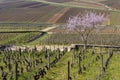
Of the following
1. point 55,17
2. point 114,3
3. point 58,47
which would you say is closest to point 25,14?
point 55,17

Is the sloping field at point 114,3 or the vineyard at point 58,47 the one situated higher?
the vineyard at point 58,47

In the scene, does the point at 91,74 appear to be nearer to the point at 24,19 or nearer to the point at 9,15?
the point at 24,19

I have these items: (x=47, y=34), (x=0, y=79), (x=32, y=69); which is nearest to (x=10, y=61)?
(x=32, y=69)

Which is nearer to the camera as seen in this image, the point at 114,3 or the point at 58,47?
the point at 58,47

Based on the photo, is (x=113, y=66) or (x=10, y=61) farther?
(x=10, y=61)

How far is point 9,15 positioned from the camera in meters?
115

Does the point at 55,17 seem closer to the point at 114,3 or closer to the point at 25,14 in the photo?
the point at 25,14

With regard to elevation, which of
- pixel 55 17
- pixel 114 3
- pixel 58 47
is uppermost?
pixel 58 47

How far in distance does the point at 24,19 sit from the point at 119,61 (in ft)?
221

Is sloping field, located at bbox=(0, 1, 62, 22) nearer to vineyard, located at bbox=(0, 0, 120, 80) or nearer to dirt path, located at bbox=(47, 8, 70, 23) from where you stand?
vineyard, located at bbox=(0, 0, 120, 80)

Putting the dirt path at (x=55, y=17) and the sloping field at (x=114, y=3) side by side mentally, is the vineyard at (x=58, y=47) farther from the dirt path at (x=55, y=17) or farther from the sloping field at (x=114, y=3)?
the sloping field at (x=114, y=3)

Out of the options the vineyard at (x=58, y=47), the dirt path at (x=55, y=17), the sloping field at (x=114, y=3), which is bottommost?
the sloping field at (x=114, y=3)

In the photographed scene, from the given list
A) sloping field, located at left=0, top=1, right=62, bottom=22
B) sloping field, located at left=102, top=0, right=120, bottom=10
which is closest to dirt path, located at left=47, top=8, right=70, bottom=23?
sloping field, located at left=0, top=1, right=62, bottom=22

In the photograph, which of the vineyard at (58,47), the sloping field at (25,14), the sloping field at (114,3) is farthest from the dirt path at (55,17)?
the sloping field at (114,3)
